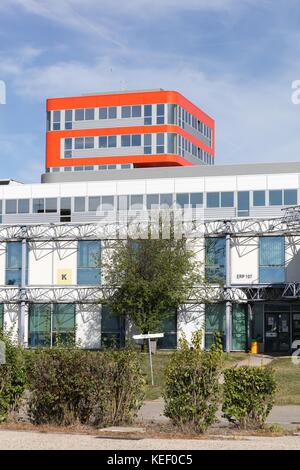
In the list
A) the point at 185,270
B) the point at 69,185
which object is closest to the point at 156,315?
the point at 185,270

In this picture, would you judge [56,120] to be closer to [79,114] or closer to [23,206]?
[79,114]

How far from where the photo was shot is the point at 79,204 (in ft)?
170

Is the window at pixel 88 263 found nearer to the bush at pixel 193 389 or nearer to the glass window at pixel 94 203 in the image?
the glass window at pixel 94 203

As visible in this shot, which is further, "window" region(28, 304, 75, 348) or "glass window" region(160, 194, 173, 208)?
"glass window" region(160, 194, 173, 208)

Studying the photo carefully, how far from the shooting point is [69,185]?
172ft

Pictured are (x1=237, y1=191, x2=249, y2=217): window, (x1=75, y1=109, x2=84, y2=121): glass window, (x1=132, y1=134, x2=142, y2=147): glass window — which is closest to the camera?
(x1=237, y1=191, x2=249, y2=217): window

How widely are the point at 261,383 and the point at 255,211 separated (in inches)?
1293

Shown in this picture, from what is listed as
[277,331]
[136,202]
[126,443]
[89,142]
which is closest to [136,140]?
[89,142]

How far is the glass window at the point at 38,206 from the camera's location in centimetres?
5278

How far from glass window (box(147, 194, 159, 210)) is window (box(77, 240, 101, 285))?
4.96 metres

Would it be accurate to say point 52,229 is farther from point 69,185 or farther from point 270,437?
point 270,437

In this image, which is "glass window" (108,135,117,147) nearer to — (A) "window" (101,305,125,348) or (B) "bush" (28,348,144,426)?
(A) "window" (101,305,125,348)

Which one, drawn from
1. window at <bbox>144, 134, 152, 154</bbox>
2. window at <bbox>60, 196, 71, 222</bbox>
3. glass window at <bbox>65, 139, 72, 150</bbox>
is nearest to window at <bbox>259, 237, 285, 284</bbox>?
window at <bbox>60, 196, 71, 222</bbox>

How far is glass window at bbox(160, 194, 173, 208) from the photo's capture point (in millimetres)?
50281
